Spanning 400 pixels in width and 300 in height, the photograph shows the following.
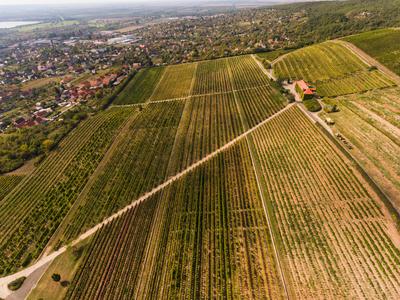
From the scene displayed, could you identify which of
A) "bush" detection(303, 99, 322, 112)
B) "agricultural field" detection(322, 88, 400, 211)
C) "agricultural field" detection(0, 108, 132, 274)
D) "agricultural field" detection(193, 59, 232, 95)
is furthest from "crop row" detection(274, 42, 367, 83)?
"agricultural field" detection(0, 108, 132, 274)

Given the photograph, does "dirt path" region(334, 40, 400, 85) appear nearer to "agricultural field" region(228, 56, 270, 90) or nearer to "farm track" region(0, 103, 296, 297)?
"agricultural field" region(228, 56, 270, 90)

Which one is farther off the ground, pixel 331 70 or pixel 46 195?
pixel 331 70

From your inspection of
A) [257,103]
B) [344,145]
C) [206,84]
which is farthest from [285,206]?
[206,84]

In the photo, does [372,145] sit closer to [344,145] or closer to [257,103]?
[344,145]

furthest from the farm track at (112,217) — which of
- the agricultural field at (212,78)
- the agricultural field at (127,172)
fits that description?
the agricultural field at (212,78)

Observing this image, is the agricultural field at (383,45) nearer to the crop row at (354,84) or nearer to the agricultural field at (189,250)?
the crop row at (354,84)

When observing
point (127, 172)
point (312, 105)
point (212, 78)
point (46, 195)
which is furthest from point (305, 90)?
point (46, 195)

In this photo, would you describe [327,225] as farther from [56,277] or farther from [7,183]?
[7,183]

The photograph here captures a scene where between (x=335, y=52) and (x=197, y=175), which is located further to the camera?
(x=335, y=52)
